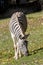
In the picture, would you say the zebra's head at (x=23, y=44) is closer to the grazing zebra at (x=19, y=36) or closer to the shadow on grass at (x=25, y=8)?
the grazing zebra at (x=19, y=36)

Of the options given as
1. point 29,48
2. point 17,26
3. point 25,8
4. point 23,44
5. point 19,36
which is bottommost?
point 25,8

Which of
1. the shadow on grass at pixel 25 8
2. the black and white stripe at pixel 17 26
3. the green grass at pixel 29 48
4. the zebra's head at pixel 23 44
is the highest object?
the black and white stripe at pixel 17 26

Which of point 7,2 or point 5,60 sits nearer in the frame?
point 5,60

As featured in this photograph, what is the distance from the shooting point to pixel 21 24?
11484 mm

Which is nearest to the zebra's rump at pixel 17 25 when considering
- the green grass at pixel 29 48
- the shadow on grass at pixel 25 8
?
the green grass at pixel 29 48

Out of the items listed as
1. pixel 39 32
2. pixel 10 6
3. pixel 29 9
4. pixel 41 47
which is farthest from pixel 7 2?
pixel 41 47

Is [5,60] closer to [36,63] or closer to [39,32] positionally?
[36,63]

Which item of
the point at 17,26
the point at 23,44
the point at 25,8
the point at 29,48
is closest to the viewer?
the point at 23,44

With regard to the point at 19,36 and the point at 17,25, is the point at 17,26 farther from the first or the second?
the point at 19,36

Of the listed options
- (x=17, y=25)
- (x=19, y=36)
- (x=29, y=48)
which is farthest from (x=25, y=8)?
(x=19, y=36)

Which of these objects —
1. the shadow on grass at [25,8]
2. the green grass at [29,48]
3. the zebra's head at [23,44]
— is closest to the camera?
the zebra's head at [23,44]

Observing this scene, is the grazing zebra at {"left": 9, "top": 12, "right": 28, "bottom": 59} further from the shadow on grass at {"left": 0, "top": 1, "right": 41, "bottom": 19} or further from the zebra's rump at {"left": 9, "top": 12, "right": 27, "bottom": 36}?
the shadow on grass at {"left": 0, "top": 1, "right": 41, "bottom": 19}

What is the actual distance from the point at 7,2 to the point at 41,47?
19056mm

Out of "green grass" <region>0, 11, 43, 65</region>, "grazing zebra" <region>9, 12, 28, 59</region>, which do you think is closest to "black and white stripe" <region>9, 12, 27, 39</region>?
"grazing zebra" <region>9, 12, 28, 59</region>
